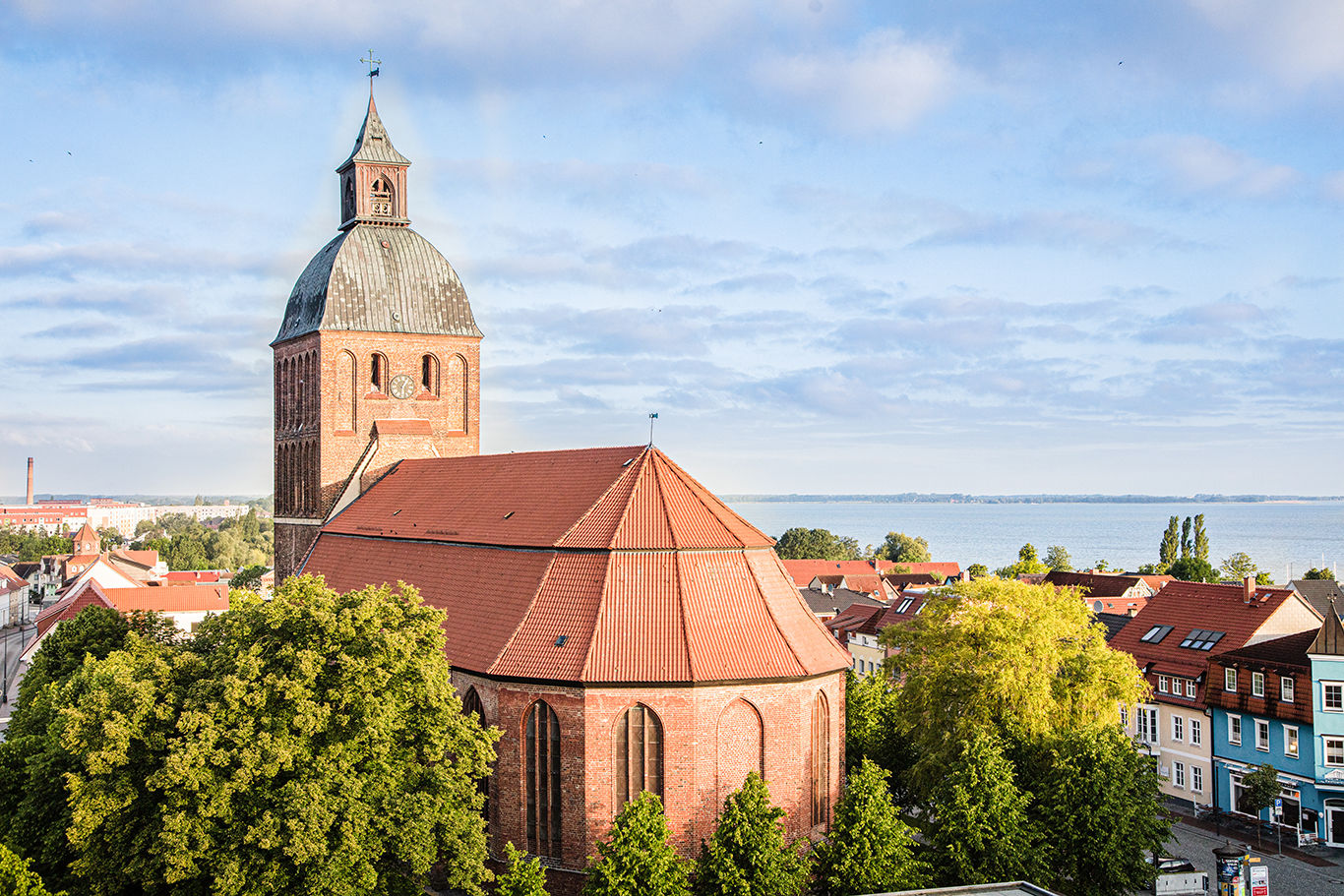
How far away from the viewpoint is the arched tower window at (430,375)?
173ft

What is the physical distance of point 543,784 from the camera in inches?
1231

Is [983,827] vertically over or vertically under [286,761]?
under

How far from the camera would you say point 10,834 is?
30281 millimetres

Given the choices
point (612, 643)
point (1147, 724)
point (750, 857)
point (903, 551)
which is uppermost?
point (903, 551)

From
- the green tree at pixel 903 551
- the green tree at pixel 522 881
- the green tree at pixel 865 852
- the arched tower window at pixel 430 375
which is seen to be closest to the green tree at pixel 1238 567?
the green tree at pixel 903 551

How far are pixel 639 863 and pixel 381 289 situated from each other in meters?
32.0

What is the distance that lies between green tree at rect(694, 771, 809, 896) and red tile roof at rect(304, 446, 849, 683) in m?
3.86

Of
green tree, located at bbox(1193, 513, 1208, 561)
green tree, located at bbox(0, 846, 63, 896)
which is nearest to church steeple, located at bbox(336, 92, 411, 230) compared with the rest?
green tree, located at bbox(0, 846, 63, 896)

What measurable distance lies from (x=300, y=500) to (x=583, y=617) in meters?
25.7

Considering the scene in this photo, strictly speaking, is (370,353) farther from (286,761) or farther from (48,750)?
(286,761)

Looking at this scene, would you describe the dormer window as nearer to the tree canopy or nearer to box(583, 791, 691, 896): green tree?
the tree canopy

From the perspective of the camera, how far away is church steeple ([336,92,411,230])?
52.7 meters

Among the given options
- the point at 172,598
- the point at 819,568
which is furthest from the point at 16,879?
the point at 819,568

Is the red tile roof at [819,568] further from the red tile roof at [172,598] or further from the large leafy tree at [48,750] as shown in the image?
the large leafy tree at [48,750]
